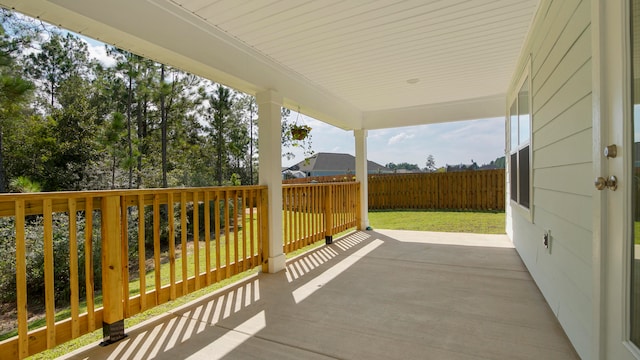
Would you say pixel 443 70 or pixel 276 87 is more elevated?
pixel 443 70

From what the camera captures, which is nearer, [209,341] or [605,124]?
[605,124]

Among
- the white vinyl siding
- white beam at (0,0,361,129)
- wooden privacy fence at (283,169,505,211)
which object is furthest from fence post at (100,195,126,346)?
wooden privacy fence at (283,169,505,211)

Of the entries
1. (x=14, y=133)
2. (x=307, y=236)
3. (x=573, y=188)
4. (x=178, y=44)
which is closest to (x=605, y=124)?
(x=573, y=188)

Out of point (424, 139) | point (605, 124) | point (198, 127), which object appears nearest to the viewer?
point (605, 124)

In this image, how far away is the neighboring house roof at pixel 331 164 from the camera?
26.6 meters

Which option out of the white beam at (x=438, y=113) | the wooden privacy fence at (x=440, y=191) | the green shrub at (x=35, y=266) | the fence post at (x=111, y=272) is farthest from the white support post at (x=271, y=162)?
the wooden privacy fence at (x=440, y=191)

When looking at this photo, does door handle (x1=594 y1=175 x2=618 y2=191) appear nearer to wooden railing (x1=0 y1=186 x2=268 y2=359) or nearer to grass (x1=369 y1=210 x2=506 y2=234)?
wooden railing (x1=0 y1=186 x2=268 y2=359)

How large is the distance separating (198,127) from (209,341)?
396 inches

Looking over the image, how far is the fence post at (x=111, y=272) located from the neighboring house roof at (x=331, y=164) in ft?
78.0

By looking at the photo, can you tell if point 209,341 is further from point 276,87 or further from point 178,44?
point 276,87

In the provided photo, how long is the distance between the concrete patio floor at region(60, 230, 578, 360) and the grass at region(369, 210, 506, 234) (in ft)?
8.12

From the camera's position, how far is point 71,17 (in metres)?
2.01

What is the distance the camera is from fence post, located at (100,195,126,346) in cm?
207

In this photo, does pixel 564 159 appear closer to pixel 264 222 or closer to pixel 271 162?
pixel 271 162
